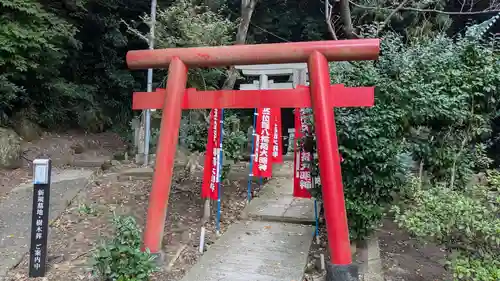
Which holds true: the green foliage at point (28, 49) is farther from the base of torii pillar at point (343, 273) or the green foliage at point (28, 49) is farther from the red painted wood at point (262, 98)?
the base of torii pillar at point (343, 273)

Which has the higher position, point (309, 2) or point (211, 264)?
point (309, 2)

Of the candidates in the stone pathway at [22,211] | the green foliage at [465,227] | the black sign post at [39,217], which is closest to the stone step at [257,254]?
the green foliage at [465,227]

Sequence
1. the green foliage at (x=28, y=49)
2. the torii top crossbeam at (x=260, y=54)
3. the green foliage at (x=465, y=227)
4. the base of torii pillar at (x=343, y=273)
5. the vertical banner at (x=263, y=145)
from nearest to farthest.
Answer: the green foliage at (x=465, y=227)
the base of torii pillar at (x=343, y=273)
the torii top crossbeam at (x=260, y=54)
the vertical banner at (x=263, y=145)
the green foliage at (x=28, y=49)

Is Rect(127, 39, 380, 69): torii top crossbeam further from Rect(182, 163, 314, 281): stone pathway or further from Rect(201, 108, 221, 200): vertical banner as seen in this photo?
Rect(182, 163, 314, 281): stone pathway

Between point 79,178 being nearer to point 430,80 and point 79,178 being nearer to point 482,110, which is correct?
point 430,80

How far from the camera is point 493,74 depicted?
572cm

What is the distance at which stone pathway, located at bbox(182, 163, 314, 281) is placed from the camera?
452cm

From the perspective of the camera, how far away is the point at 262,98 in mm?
4883

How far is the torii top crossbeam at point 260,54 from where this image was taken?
464 centimetres

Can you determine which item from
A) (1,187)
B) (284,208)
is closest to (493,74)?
(284,208)

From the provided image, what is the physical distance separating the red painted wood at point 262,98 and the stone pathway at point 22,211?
8.31 ft

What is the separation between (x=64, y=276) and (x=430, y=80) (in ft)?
18.3

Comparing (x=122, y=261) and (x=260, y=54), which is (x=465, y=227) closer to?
(x=260, y=54)

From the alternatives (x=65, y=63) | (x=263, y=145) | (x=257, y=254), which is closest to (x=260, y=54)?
(x=257, y=254)
